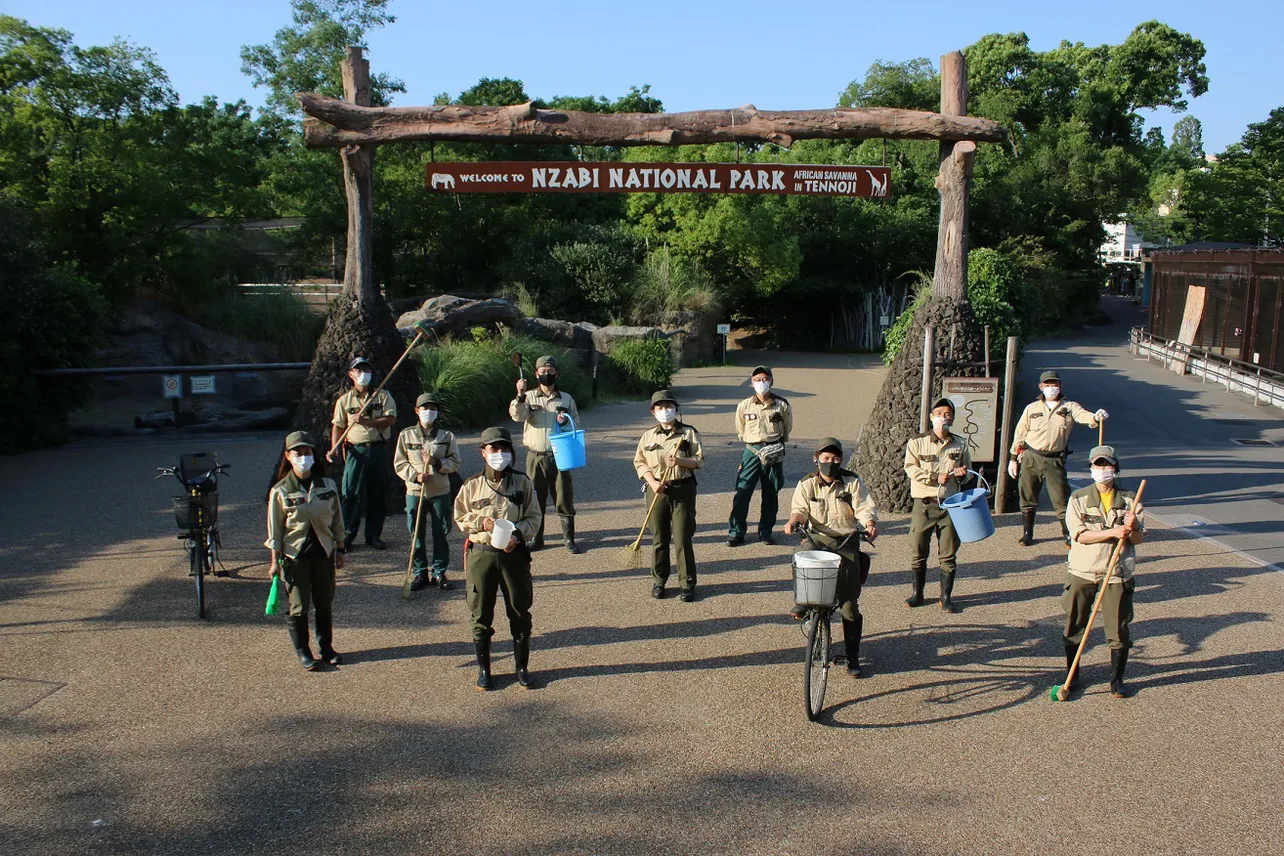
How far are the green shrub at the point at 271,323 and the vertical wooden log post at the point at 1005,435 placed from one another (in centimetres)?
1319

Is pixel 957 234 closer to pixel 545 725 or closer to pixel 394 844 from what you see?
pixel 545 725

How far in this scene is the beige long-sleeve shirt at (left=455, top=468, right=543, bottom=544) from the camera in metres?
6.93

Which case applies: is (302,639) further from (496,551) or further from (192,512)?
(192,512)

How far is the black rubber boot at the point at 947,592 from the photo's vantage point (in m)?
8.50

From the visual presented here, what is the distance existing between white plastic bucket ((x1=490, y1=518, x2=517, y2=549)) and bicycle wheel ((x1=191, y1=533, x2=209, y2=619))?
2954 millimetres

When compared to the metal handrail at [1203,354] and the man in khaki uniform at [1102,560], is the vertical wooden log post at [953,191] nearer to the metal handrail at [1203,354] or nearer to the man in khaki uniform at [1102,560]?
the man in khaki uniform at [1102,560]

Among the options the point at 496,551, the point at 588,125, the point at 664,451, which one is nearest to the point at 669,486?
the point at 664,451

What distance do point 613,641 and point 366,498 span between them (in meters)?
3.48

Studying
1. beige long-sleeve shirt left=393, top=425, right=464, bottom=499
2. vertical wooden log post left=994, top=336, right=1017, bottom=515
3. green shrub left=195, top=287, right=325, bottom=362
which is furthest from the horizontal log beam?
green shrub left=195, top=287, right=325, bottom=362

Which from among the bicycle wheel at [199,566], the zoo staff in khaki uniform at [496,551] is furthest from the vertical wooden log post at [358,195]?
the zoo staff in khaki uniform at [496,551]

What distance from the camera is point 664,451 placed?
8.68 m

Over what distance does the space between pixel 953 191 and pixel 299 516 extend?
783 centimetres

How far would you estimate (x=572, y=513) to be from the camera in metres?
10.4

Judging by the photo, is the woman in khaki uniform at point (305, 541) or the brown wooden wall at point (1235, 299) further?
the brown wooden wall at point (1235, 299)
